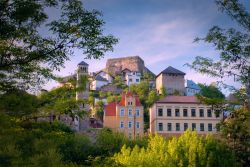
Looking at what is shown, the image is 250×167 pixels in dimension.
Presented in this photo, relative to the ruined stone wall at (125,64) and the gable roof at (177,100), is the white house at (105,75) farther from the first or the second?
the gable roof at (177,100)

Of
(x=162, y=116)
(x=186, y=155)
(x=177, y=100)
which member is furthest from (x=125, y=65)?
(x=186, y=155)

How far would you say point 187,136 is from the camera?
37.0 m

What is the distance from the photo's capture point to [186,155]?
34.5m

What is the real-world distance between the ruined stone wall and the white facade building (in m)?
62.6

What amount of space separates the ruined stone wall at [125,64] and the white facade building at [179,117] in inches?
2464

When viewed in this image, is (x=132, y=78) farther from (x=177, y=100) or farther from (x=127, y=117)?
(x=177, y=100)

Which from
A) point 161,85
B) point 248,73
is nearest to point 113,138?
point 248,73

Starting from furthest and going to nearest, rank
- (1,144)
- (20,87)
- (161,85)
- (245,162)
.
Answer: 1. (161,85)
2. (245,162)
3. (20,87)
4. (1,144)

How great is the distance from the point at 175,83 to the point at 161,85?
401 centimetres

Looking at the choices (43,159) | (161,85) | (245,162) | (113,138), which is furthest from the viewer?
(161,85)

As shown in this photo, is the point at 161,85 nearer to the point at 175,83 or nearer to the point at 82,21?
the point at 175,83

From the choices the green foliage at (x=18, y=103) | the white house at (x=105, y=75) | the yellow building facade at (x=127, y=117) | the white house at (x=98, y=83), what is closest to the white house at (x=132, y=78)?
the white house at (x=105, y=75)

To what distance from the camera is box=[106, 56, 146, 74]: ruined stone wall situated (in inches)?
5259

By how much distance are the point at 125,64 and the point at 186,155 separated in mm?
107096
